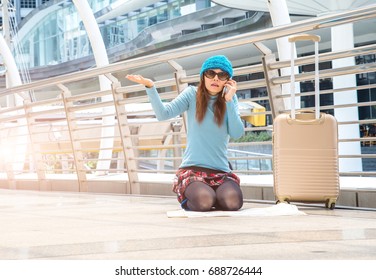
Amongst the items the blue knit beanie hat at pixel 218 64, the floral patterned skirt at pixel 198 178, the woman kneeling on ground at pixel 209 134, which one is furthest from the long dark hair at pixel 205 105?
the floral patterned skirt at pixel 198 178

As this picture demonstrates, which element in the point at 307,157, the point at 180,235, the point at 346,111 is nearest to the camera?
the point at 180,235

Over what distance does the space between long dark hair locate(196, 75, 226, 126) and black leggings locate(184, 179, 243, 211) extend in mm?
438

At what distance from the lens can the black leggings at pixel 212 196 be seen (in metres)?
5.36

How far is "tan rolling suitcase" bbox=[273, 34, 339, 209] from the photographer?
17.9 feet

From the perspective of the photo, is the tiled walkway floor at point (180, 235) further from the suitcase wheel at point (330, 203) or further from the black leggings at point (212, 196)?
the black leggings at point (212, 196)

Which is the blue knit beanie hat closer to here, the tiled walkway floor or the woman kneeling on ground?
the woman kneeling on ground

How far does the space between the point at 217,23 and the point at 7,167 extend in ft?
121

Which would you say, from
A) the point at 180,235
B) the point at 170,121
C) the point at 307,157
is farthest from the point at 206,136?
the point at 170,121

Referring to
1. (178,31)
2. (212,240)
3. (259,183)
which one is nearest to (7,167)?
(259,183)

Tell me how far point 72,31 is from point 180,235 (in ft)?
204

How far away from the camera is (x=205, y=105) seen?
18.0ft

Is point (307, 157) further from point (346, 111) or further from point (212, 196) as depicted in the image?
point (346, 111)

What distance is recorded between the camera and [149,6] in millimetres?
56594

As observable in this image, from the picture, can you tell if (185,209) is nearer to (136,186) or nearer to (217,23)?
(136,186)
